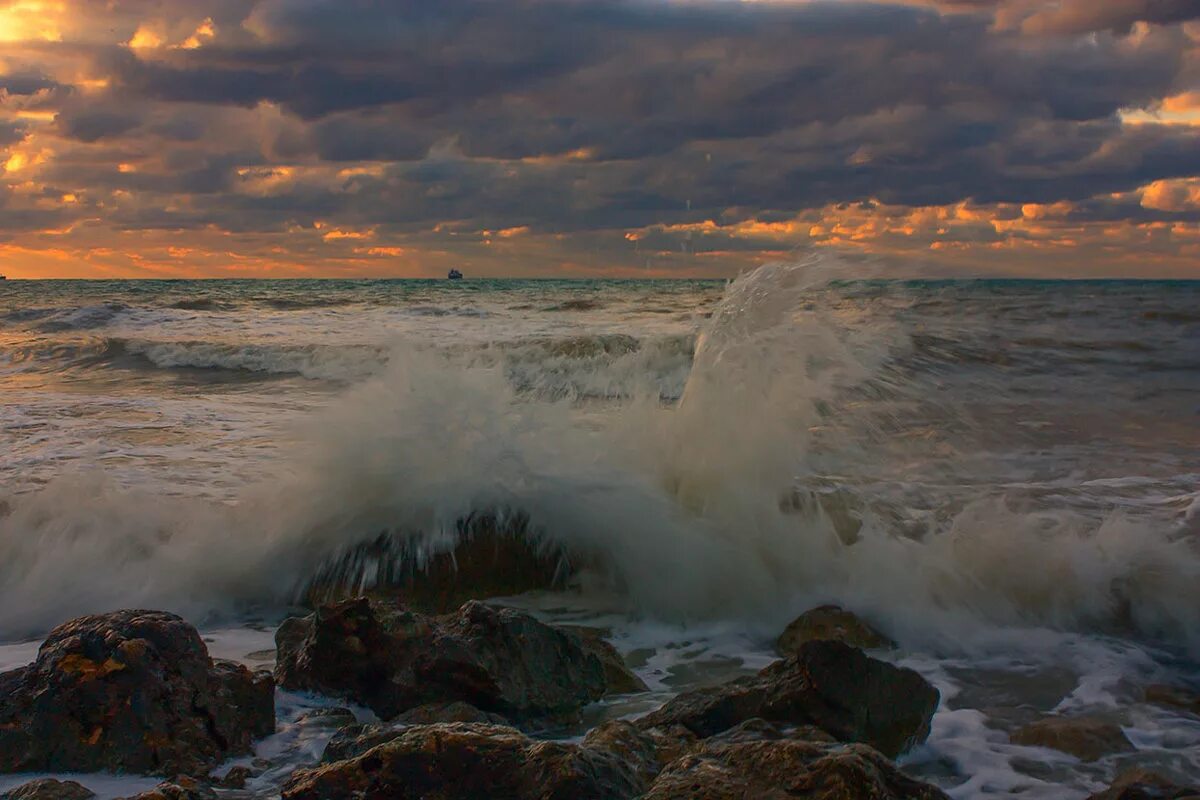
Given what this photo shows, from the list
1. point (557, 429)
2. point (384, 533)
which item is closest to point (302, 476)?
point (384, 533)

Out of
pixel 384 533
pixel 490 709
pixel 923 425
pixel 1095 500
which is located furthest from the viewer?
pixel 923 425

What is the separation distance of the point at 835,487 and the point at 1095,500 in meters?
1.81

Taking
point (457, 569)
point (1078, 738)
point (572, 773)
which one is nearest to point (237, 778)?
point (572, 773)

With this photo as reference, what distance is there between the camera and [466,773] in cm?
260

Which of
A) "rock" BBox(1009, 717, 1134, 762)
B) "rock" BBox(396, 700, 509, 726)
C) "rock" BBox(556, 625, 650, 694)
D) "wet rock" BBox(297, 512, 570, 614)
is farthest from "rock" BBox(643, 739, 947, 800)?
"wet rock" BBox(297, 512, 570, 614)

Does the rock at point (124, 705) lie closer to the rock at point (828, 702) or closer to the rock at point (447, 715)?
the rock at point (447, 715)

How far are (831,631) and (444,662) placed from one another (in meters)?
1.95

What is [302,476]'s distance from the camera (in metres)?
5.94

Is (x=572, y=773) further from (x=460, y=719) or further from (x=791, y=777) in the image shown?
(x=460, y=719)

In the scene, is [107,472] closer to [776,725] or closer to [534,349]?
[776,725]

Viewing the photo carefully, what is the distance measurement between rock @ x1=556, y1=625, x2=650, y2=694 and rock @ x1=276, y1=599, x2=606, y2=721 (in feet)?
0.50

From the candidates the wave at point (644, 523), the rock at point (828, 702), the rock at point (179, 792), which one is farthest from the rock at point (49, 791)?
the wave at point (644, 523)

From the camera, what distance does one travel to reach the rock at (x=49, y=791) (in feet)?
8.78

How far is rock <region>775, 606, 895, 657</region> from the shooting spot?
4.64m
